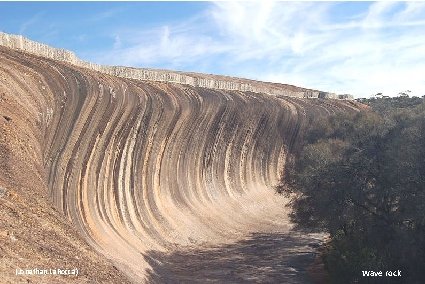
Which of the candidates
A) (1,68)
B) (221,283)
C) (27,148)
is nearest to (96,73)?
(1,68)

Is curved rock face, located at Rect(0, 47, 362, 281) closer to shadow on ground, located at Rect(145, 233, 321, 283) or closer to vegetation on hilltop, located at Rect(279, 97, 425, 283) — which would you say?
shadow on ground, located at Rect(145, 233, 321, 283)

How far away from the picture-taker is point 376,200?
72.7ft

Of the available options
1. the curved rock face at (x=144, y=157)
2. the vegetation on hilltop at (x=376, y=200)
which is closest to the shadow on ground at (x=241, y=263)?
the curved rock face at (x=144, y=157)

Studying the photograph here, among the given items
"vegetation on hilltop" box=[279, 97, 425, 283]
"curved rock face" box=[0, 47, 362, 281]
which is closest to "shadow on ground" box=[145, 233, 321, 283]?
"curved rock face" box=[0, 47, 362, 281]

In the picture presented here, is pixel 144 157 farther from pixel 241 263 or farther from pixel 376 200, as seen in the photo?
pixel 376 200

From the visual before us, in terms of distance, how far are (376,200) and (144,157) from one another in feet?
52.9

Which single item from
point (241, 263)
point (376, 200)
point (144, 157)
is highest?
point (144, 157)

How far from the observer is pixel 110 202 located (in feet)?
87.2

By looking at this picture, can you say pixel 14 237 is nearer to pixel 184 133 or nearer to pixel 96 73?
pixel 96 73

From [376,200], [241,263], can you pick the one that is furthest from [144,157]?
[376,200]

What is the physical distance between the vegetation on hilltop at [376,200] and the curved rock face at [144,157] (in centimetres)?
940

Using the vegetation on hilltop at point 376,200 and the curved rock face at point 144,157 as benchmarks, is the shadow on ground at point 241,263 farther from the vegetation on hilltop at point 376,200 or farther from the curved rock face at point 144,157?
the vegetation on hilltop at point 376,200

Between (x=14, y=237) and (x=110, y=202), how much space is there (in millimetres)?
13994

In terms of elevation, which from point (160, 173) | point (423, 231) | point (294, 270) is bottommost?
point (294, 270)
